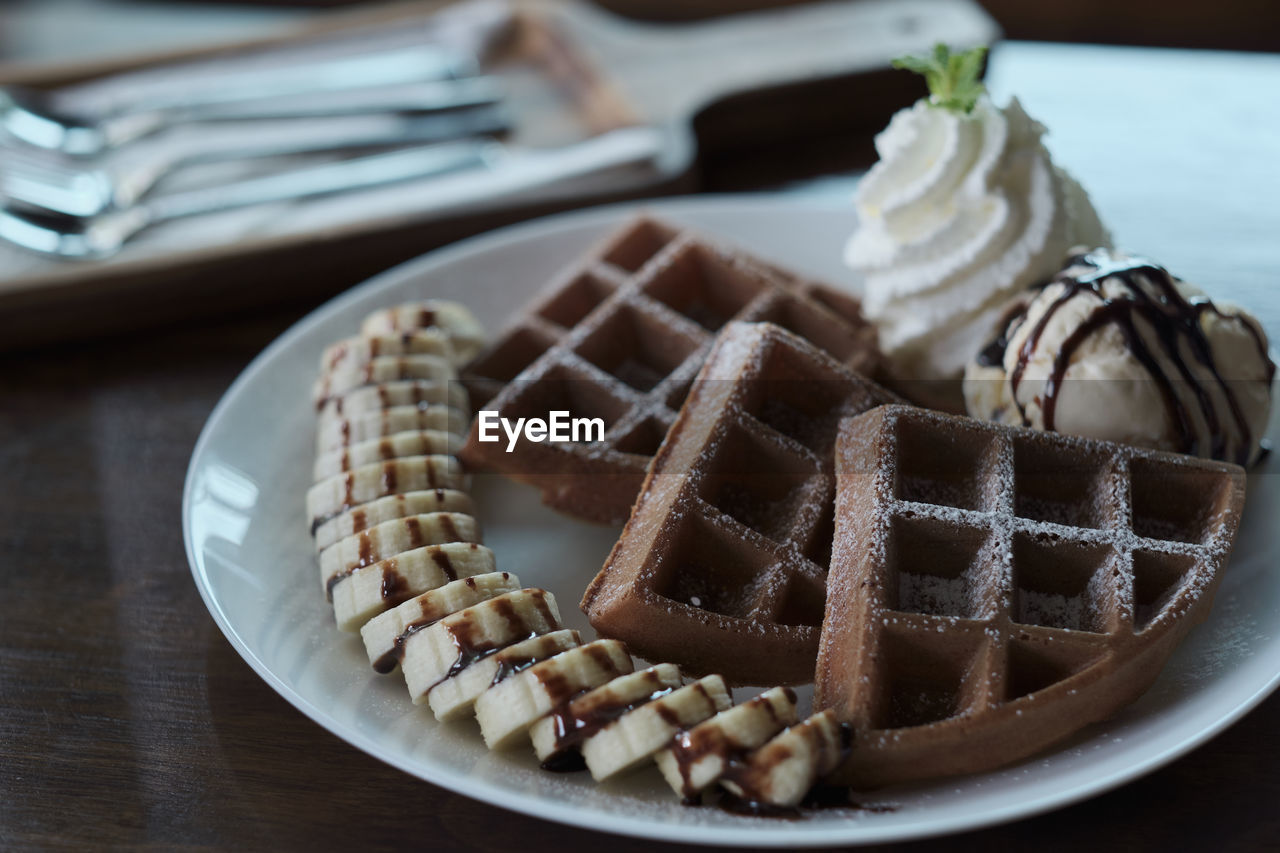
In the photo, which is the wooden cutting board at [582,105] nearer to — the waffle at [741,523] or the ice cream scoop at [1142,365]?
the waffle at [741,523]

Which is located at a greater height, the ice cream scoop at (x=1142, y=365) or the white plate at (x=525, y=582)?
the ice cream scoop at (x=1142, y=365)

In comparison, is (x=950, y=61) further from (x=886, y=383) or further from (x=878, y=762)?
(x=878, y=762)

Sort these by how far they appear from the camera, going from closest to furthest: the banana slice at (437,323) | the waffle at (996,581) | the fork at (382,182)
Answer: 1. the waffle at (996,581)
2. the banana slice at (437,323)
3. the fork at (382,182)

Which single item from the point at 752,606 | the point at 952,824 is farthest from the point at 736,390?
the point at 952,824

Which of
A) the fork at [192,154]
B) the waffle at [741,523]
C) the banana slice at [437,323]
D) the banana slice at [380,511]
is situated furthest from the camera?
the fork at [192,154]

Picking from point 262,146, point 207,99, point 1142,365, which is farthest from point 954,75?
point 207,99

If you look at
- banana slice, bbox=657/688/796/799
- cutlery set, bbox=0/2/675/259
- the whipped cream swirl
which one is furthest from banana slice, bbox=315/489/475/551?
cutlery set, bbox=0/2/675/259

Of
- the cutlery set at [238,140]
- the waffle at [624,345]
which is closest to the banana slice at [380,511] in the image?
the waffle at [624,345]
